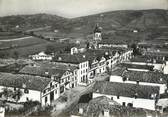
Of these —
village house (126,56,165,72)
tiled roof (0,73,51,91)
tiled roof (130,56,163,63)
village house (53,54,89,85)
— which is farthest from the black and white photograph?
tiled roof (130,56,163,63)

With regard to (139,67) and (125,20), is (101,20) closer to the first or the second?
(125,20)

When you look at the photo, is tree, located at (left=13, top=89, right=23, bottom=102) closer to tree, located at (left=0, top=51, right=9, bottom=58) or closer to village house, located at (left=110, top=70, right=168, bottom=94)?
tree, located at (left=0, top=51, right=9, bottom=58)

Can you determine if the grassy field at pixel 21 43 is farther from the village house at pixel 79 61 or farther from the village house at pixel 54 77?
the village house at pixel 79 61

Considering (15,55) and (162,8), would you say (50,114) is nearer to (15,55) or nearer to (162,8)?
(15,55)

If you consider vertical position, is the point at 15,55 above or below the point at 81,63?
above

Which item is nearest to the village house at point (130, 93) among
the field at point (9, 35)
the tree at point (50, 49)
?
the tree at point (50, 49)

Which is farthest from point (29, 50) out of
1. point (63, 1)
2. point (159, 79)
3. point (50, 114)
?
point (159, 79)

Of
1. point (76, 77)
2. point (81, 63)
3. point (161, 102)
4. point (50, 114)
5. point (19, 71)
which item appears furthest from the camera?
point (81, 63)
